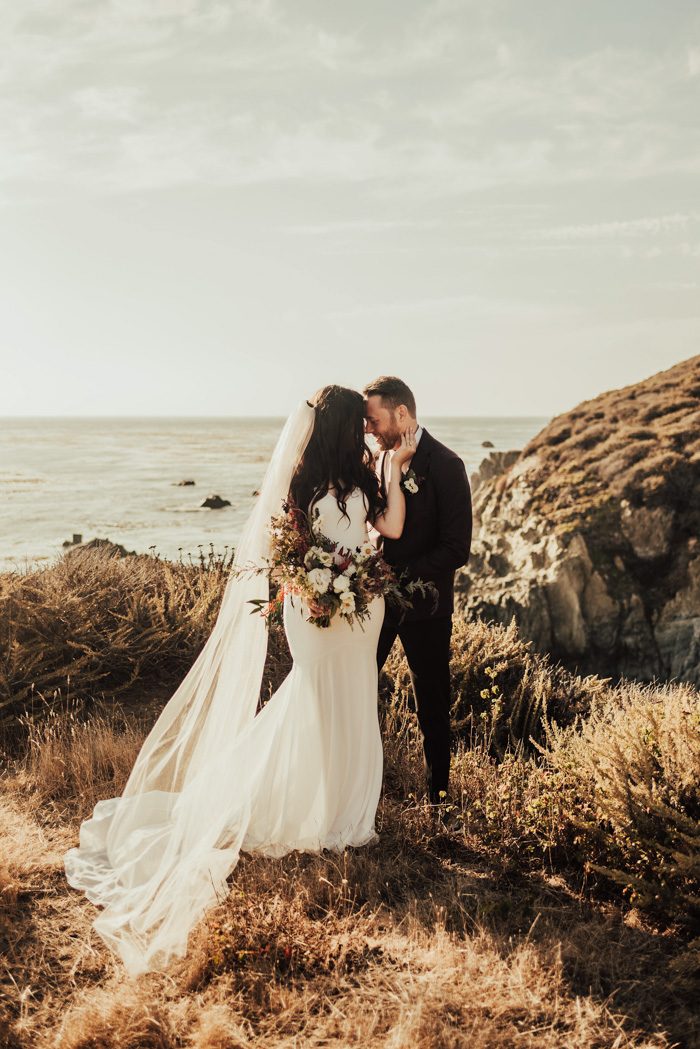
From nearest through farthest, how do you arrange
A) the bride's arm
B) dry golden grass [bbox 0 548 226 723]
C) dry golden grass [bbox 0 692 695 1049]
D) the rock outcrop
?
dry golden grass [bbox 0 692 695 1049] → the bride's arm → dry golden grass [bbox 0 548 226 723] → the rock outcrop

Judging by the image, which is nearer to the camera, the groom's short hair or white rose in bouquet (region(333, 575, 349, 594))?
white rose in bouquet (region(333, 575, 349, 594))

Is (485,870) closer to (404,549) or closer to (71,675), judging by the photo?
(404,549)

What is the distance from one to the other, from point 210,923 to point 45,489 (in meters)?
47.3

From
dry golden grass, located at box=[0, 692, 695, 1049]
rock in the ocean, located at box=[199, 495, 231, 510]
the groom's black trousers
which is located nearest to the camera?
dry golden grass, located at box=[0, 692, 695, 1049]

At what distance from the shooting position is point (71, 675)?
673cm

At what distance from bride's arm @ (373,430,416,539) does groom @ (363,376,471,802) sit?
3.1 inches

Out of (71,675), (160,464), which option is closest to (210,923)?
(71,675)

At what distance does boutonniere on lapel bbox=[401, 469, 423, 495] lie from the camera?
4.55 metres

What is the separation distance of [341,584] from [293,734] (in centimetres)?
103

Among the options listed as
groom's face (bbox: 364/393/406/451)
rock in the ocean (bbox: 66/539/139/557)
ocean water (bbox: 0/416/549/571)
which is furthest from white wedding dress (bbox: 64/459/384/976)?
rock in the ocean (bbox: 66/539/139/557)

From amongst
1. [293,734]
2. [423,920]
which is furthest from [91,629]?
[423,920]

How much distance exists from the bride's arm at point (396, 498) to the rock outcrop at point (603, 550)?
869 cm

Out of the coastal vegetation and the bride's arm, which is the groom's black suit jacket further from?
the coastal vegetation

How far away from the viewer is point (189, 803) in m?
4.55
